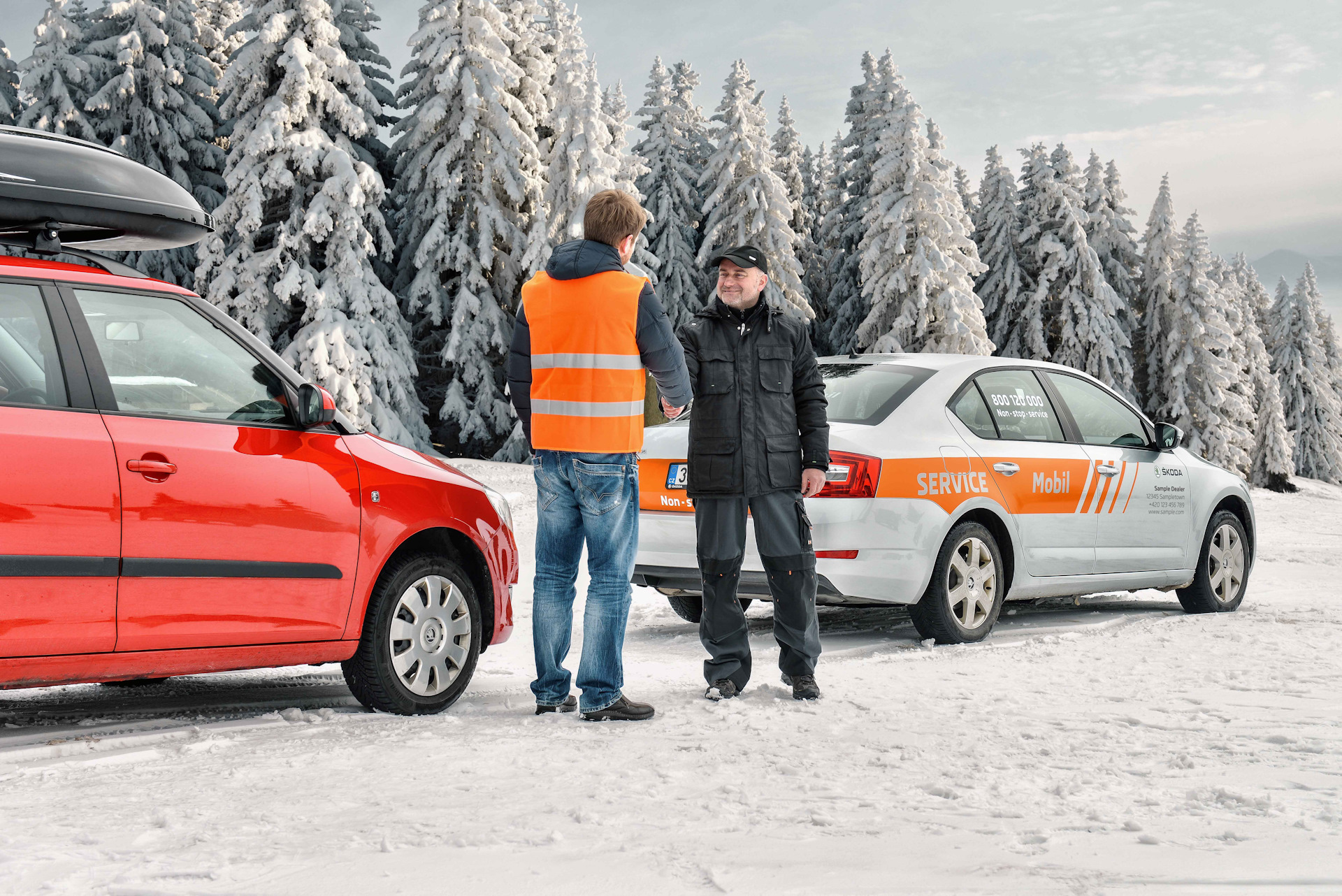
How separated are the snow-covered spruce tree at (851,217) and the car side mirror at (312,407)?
3597cm

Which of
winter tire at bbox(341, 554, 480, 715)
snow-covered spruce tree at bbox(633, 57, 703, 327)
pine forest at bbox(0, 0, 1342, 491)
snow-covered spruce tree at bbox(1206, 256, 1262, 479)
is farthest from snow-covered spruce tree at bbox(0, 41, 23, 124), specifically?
snow-covered spruce tree at bbox(1206, 256, 1262, 479)

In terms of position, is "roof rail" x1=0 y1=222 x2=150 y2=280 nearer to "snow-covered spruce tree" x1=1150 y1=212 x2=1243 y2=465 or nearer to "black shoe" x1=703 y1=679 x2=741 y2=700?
"black shoe" x1=703 y1=679 x2=741 y2=700

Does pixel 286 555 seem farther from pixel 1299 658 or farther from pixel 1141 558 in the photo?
pixel 1141 558

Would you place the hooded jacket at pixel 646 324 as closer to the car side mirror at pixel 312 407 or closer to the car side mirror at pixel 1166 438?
the car side mirror at pixel 312 407

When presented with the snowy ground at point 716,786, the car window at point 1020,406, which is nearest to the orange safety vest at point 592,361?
the snowy ground at point 716,786

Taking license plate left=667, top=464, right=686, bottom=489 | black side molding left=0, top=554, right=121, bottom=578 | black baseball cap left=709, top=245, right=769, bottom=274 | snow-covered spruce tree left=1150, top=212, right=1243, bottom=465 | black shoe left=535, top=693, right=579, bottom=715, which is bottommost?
black shoe left=535, top=693, right=579, bottom=715

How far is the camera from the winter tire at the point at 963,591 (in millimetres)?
6426

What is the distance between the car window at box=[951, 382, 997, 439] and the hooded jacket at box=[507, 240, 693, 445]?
2.67 metres

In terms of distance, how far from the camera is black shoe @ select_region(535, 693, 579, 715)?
484 cm

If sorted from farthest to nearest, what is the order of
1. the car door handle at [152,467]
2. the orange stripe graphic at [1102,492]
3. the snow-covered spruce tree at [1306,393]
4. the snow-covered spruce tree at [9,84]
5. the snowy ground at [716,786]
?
1. the snow-covered spruce tree at [1306,393]
2. the snow-covered spruce tree at [9,84]
3. the orange stripe graphic at [1102,492]
4. the car door handle at [152,467]
5. the snowy ground at [716,786]

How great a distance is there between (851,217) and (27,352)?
136ft

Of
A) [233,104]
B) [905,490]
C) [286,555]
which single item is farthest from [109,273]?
[233,104]

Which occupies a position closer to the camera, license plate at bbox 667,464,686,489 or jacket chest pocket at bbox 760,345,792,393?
jacket chest pocket at bbox 760,345,792,393

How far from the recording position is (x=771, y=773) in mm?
3729
